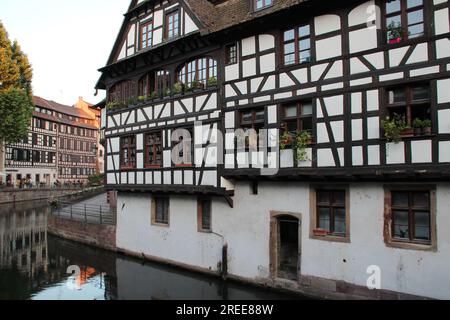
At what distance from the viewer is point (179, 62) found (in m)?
16.0

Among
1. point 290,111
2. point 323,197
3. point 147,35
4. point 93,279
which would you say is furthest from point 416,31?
point 93,279

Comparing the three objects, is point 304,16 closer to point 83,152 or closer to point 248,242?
point 248,242

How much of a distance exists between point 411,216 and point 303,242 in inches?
132

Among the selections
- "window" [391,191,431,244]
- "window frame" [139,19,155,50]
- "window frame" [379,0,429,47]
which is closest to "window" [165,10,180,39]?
"window frame" [139,19,155,50]

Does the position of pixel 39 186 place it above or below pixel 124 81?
below

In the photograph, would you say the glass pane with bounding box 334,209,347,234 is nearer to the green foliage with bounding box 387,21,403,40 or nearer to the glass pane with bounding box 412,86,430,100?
the glass pane with bounding box 412,86,430,100

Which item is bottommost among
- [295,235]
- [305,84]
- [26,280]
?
[26,280]

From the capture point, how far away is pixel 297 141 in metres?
11.8

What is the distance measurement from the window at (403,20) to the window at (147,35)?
33.9 feet

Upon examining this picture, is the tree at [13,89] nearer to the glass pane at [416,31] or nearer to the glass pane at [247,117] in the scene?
the glass pane at [247,117]

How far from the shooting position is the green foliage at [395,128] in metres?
9.95

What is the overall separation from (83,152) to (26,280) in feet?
189

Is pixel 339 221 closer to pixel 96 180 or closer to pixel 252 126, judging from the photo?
pixel 252 126
